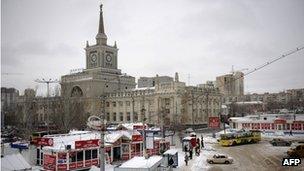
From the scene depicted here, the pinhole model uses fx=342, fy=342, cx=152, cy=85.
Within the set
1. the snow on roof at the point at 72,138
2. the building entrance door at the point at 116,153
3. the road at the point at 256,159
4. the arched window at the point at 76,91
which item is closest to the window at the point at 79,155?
the snow on roof at the point at 72,138

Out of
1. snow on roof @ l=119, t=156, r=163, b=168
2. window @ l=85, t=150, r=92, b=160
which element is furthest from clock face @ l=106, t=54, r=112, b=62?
snow on roof @ l=119, t=156, r=163, b=168

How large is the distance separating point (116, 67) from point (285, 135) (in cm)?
5344

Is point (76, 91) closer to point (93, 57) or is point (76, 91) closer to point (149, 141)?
point (93, 57)

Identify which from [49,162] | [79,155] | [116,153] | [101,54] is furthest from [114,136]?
[101,54]

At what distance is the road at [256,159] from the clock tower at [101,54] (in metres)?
56.1

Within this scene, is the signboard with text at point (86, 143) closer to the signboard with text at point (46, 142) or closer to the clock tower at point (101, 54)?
the signboard with text at point (46, 142)

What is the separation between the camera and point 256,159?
28500mm

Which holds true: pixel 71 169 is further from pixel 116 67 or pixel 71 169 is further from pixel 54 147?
pixel 116 67

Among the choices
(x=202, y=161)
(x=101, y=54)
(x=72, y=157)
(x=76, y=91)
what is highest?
(x=101, y=54)

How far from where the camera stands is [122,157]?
2891cm

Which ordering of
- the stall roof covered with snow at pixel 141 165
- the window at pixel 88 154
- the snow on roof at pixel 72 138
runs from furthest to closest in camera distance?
the window at pixel 88 154, the snow on roof at pixel 72 138, the stall roof covered with snow at pixel 141 165

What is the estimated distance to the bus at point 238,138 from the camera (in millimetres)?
38094

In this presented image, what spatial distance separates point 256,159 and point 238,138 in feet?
35.8

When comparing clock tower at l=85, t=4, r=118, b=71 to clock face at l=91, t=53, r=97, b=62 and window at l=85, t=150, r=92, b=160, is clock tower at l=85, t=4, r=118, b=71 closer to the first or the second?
clock face at l=91, t=53, r=97, b=62
